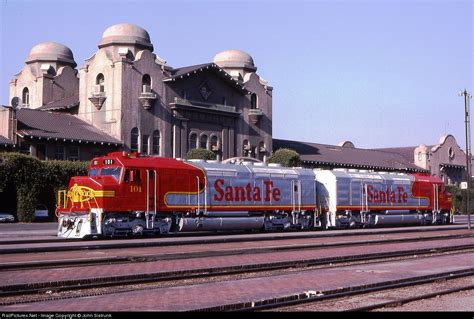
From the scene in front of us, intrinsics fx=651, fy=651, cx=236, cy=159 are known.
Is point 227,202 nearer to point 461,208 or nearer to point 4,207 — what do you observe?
point 4,207

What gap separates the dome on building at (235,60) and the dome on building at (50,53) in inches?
733

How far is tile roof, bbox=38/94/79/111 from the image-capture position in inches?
2694

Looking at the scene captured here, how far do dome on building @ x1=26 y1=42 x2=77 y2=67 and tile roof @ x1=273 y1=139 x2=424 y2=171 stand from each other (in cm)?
2776

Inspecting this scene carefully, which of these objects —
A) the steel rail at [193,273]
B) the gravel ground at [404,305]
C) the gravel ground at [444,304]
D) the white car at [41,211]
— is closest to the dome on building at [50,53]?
the white car at [41,211]

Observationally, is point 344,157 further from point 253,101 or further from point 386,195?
point 386,195

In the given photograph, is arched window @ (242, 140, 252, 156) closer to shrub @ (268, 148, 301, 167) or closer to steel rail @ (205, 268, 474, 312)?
shrub @ (268, 148, 301, 167)

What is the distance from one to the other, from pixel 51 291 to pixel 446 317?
29.2ft

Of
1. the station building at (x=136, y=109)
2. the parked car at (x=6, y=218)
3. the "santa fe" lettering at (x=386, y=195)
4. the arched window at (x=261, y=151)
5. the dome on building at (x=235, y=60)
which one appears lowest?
the parked car at (x=6, y=218)

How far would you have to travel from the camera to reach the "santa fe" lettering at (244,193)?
118 ft

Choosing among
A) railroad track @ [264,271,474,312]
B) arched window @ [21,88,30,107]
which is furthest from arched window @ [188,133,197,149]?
railroad track @ [264,271,474,312]

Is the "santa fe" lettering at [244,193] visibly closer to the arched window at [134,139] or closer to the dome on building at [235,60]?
the arched window at [134,139]

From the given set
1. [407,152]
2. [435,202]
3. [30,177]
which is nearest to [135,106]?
[30,177]

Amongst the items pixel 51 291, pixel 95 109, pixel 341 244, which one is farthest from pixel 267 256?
pixel 95 109

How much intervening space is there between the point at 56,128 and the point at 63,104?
440 inches
